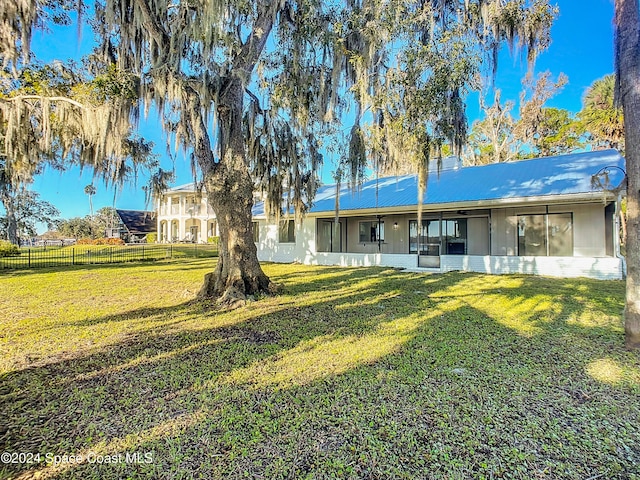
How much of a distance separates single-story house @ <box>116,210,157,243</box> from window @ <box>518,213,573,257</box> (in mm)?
36570

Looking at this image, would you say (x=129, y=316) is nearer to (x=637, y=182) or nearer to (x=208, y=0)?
(x=208, y=0)

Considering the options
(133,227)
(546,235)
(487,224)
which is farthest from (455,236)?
(133,227)

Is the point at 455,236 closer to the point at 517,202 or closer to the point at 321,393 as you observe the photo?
the point at 517,202

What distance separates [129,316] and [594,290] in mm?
9956

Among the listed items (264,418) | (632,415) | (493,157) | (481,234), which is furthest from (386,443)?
(493,157)

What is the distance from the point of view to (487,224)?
13.1m

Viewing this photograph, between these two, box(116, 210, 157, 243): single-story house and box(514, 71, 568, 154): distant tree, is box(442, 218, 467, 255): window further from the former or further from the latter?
box(116, 210, 157, 243): single-story house

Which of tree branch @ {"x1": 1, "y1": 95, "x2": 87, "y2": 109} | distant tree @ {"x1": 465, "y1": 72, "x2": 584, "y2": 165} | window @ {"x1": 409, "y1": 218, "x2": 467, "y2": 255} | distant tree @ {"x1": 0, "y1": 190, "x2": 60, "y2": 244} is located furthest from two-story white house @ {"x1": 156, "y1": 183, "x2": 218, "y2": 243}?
tree branch @ {"x1": 1, "y1": 95, "x2": 87, "y2": 109}

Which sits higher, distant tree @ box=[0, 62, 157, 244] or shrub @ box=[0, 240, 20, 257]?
distant tree @ box=[0, 62, 157, 244]

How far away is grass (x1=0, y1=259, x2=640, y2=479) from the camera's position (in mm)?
2141

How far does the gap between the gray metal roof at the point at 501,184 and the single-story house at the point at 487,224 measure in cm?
3

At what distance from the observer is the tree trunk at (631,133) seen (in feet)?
12.8

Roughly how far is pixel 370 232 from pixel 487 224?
16.7 ft

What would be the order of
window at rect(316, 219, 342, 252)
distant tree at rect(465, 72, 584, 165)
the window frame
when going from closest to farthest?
the window frame
window at rect(316, 219, 342, 252)
distant tree at rect(465, 72, 584, 165)
